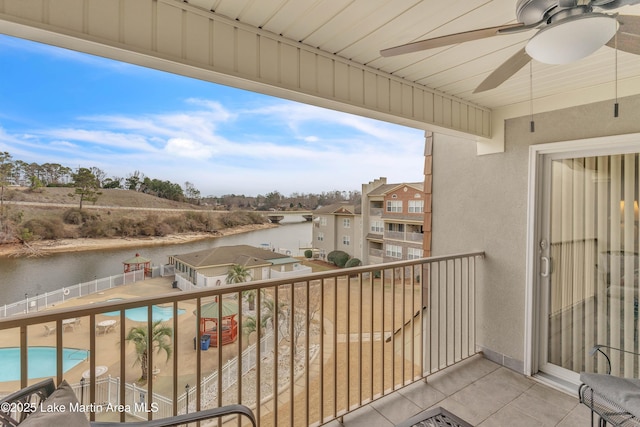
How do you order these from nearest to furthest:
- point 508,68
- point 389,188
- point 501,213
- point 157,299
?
point 157,299, point 508,68, point 501,213, point 389,188

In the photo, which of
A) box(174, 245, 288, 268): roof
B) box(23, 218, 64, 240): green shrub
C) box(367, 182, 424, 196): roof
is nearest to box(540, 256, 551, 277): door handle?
box(367, 182, 424, 196): roof

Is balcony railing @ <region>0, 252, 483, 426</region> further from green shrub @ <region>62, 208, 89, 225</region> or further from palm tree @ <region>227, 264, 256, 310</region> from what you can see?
green shrub @ <region>62, 208, 89, 225</region>

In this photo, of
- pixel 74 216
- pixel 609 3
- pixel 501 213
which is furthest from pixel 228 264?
pixel 501 213

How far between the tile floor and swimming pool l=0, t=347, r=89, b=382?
156cm

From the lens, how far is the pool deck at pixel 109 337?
51.3 inches

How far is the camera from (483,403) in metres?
2.37

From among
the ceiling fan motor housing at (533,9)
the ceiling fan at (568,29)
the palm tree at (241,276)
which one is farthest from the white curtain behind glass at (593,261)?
the palm tree at (241,276)

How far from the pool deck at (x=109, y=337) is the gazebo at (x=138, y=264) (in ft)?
0.29

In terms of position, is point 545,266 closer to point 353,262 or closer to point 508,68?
point 353,262

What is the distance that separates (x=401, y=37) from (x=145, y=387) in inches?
90.8

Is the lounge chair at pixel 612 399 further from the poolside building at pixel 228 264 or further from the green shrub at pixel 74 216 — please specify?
the green shrub at pixel 74 216

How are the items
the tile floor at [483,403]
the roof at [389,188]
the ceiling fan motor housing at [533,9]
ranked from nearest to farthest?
the ceiling fan motor housing at [533,9] → the tile floor at [483,403] → the roof at [389,188]

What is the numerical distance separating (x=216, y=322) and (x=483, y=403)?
2.08 metres

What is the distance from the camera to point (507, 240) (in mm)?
2979
